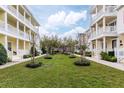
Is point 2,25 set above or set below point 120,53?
above

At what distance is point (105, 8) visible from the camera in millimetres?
25656

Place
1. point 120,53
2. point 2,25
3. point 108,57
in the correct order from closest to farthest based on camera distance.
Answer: point 120,53 < point 2,25 < point 108,57

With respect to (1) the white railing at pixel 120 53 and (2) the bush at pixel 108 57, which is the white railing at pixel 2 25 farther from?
(1) the white railing at pixel 120 53

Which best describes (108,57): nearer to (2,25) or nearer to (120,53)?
(120,53)

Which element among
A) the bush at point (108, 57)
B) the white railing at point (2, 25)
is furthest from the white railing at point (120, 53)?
the white railing at point (2, 25)

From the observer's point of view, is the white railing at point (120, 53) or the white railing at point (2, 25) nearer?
the white railing at point (120, 53)

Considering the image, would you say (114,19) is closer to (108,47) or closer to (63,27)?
(108,47)

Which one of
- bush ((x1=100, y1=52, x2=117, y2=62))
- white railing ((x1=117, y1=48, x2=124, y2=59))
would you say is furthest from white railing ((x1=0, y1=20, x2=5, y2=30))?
white railing ((x1=117, y1=48, x2=124, y2=59))

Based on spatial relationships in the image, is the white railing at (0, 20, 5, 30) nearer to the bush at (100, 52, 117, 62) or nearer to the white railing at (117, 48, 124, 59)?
the bush at (100, 52, 117, 62)

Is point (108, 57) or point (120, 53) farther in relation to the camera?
point (108, 57)

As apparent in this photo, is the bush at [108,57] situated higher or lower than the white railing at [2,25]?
lower

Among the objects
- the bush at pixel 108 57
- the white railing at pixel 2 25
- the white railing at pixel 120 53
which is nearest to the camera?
the white railing at pixel 120 53

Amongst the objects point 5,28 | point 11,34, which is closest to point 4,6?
point 5,28

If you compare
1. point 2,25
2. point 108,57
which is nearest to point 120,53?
point 108,57
